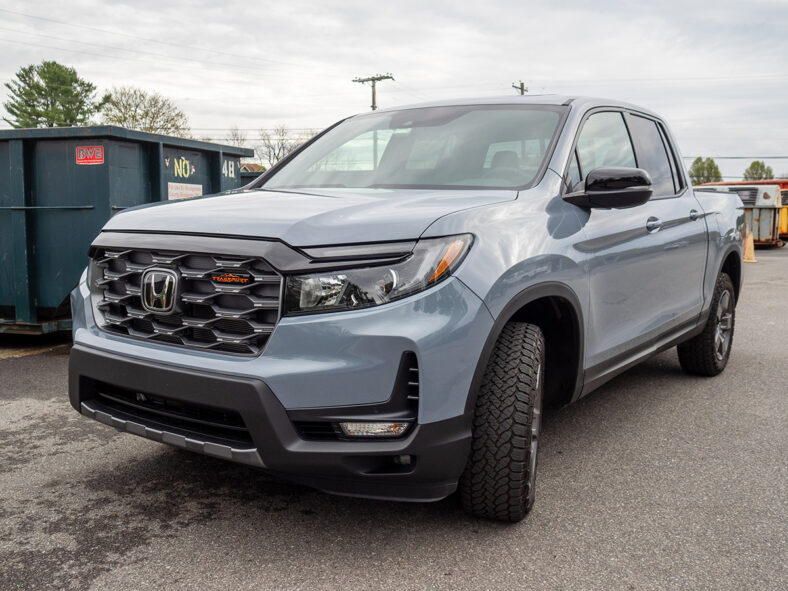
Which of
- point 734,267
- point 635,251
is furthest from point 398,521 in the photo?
point 734,267

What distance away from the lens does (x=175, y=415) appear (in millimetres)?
2754

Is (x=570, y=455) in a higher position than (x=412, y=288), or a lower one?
lower

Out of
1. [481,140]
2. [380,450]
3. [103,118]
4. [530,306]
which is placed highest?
[103,118]

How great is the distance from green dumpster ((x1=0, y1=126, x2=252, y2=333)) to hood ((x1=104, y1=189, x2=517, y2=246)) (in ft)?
11.0

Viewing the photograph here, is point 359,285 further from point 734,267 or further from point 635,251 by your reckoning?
point 734,267

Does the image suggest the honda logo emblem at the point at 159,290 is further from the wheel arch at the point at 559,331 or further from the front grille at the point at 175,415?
the wheel arch at the point at 559,331

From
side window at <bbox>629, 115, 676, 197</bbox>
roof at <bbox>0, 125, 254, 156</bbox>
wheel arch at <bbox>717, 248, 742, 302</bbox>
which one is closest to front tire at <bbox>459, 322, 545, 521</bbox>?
side window at <bbox>629, 115, 676, 197</bbox>

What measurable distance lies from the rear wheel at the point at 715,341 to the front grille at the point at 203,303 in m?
3.69

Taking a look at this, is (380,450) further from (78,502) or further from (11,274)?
(11,274)

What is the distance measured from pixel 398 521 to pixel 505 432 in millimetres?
617

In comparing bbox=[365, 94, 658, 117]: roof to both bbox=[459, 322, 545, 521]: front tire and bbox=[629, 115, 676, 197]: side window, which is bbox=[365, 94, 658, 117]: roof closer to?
bbox=[629, 115, 676, 197]: side window

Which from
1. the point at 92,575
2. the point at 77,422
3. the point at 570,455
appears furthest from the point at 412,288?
the point at 77,422

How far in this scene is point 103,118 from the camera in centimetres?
6456

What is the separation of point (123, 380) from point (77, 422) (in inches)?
69.1
